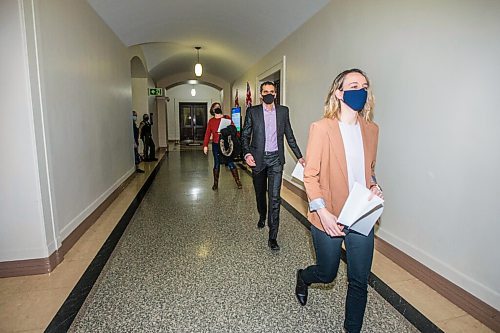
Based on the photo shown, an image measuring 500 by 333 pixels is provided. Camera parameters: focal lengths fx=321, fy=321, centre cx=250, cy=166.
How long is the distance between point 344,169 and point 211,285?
1355 millimetres

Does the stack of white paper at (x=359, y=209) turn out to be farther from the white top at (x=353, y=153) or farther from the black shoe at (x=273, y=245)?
the black shoe at (x=273, y=245)

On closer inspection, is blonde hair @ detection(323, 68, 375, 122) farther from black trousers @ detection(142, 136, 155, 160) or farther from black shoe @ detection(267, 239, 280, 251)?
black trousers @ detection(142, 136, 155, 160)

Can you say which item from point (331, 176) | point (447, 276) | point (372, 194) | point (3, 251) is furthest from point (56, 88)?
point (447, 276)

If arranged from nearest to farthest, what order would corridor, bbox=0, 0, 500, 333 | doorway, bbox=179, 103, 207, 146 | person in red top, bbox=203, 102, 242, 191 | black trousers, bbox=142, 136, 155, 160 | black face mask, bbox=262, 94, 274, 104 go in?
1. corridor, bbox=0, 0, 500, 333
2. black face mask, bbox=262, 94, 274, 104
3. person in red top, bbox=203, 102, 242, 191
4. black trousers, bbox=142, 136, 155, 160
5. doorway, bbox=179, 103, 207, 146

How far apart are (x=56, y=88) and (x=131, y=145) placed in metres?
3.71

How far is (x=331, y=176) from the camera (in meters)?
1.52

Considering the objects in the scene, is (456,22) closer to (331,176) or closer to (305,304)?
(331,176)

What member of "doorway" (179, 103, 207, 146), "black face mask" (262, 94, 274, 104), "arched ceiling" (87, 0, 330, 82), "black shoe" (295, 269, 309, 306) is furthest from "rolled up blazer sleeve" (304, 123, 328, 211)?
"doorway" (179, 103, 207, 146)

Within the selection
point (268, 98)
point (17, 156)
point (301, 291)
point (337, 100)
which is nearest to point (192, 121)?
point (268, 98)

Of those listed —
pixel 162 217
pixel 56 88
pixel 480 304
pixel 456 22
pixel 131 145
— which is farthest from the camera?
pixel 131 145

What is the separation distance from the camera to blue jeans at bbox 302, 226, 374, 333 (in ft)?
4.94

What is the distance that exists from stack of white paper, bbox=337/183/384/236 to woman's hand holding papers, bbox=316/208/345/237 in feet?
0.13

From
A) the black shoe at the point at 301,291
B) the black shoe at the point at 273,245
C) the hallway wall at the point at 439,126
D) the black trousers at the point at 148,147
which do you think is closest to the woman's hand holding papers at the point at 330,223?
the black shoe at the point at 301,291

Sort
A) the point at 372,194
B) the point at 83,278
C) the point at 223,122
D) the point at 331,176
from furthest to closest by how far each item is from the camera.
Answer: the point at 223,122 < the point at 83,278 < the point at 331,176 < the point at 372,194
